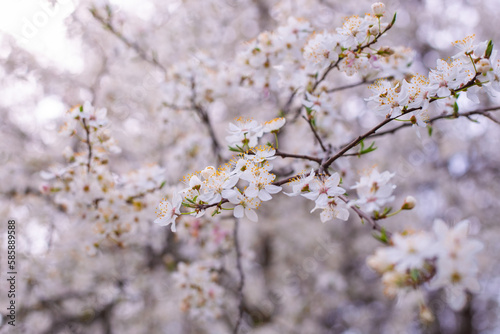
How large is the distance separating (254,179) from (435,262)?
666mm

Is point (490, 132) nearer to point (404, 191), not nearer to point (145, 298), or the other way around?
point (404, 191)

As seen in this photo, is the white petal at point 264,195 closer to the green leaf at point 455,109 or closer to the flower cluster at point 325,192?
the flower cluster at point 325,192

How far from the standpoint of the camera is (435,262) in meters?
0.97

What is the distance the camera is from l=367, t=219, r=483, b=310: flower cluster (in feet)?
2.97

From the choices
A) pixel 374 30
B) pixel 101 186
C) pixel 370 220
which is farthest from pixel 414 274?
pixel 101 186

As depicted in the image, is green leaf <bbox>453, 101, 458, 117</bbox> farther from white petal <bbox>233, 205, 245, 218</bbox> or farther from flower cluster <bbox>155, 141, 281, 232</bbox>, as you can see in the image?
white petal <bbox>233, 205, 245, 218</bbox>

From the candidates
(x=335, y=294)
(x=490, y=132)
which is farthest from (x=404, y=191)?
(x=335, y=294)

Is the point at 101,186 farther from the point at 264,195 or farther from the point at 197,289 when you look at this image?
the point at 264,195

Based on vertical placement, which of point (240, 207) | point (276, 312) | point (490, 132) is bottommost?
point (240, 207)

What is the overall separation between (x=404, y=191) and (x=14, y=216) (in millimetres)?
5239

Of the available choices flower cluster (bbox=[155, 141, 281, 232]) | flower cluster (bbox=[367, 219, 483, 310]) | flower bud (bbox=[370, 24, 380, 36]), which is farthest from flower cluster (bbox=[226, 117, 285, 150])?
flower cluster (bbox=[367, 219, 483, 310])

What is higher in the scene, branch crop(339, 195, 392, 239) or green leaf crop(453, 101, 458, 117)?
green leaf crop(453, 101, 458, 117)

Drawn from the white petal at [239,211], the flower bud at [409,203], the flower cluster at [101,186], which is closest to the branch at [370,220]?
the flower bud at [409,203]

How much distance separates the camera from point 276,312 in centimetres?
499
